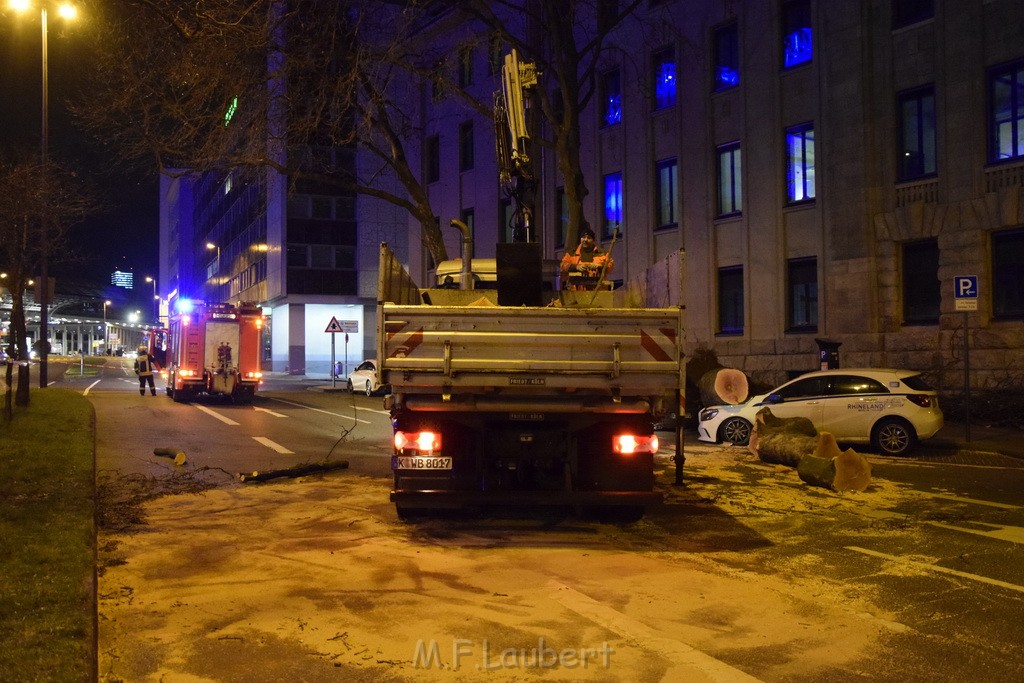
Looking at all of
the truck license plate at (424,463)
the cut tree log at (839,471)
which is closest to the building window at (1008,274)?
the cut tree log at (839,471)

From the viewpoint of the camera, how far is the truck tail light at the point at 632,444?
26.0 ft

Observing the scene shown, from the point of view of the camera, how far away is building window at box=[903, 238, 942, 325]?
19.4 meters

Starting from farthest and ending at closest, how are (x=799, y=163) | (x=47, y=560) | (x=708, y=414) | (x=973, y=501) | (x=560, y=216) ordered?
1. (x=560, y=216)
2. (x=799, y=163)
3. (x=708, y=414)
4. (x=973, y=501)
5. (x=47, y=560)

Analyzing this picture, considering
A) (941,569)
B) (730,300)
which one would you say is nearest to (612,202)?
(730,300)

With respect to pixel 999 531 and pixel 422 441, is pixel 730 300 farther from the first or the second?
pixel 422 441

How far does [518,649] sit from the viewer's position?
500 centimetres

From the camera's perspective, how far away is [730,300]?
24.0 m

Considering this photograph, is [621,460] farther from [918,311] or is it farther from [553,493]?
[918,311]

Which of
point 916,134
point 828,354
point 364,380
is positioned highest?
point 916,134

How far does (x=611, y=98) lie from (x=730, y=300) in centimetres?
824

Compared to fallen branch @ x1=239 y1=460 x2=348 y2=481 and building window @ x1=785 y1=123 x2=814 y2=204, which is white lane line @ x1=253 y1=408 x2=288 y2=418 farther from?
building window @ x1=785 y1=123 x2=814 y2=204

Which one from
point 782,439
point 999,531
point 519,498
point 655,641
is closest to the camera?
point 655,641

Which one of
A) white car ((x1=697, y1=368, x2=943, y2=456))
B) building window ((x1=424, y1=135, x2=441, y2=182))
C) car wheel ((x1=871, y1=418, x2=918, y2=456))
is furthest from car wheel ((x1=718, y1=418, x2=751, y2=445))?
building window ((x1=424, y1=135, x2=441, y2=182))

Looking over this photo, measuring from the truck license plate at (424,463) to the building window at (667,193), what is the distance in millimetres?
18760
